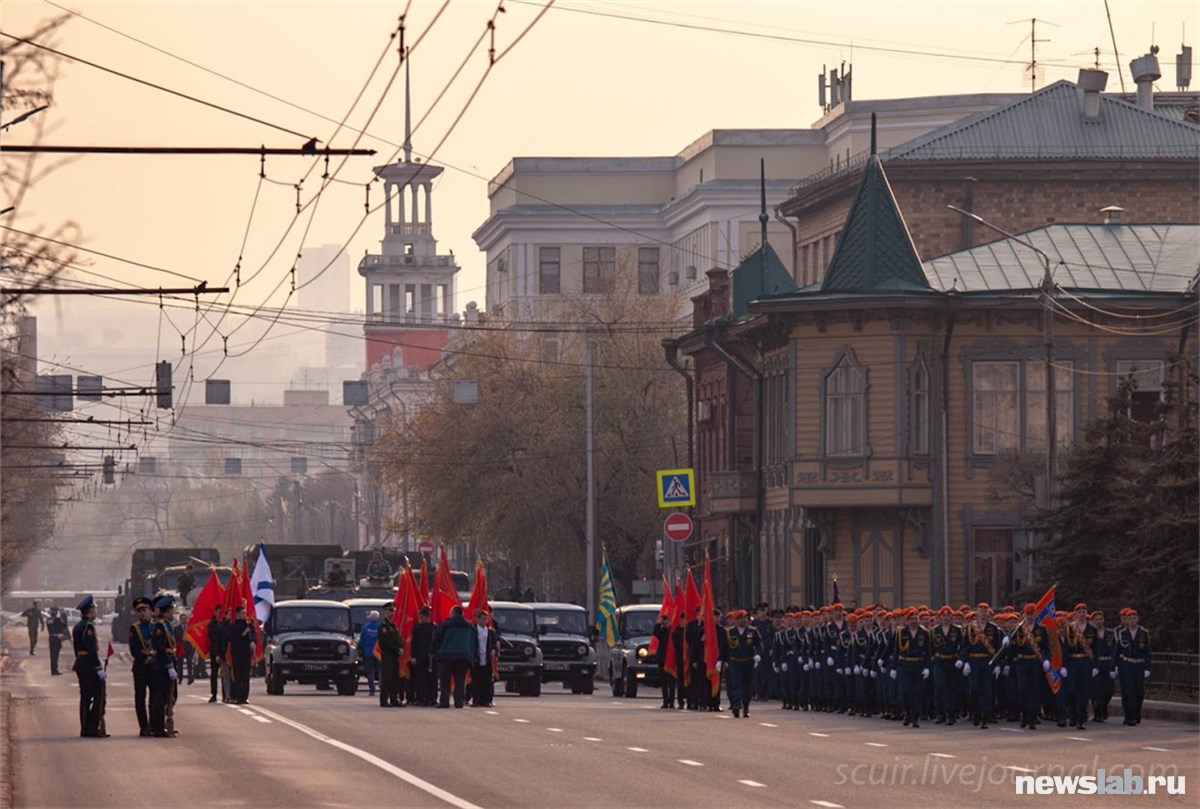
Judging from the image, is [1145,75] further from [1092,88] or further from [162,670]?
[162,670]

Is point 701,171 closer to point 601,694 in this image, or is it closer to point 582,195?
point 582,195

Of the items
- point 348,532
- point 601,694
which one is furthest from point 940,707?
point 348,532

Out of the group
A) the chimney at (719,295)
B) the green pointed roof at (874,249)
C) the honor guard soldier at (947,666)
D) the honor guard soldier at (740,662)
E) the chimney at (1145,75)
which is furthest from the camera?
the chimney at (1145,75)

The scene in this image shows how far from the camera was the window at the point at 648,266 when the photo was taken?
113m

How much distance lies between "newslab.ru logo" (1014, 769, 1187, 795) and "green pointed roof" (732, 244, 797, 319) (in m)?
48.0

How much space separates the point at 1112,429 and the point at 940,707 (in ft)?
35.0

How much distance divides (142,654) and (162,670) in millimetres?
311

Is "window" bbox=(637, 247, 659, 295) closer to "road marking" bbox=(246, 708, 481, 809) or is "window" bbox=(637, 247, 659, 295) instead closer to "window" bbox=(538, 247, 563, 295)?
"window" bbox=(538, 247, 563, 295)

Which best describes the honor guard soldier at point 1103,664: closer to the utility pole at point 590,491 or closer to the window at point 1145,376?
the window at point 1145,376

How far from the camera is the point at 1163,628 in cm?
4100

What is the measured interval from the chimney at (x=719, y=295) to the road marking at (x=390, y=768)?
37471mm

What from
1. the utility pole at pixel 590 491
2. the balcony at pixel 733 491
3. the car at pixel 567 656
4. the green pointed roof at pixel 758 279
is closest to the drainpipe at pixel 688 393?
the green pointed roof at pixel 758 279

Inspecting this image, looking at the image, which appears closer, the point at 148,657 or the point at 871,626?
the point at 148,657

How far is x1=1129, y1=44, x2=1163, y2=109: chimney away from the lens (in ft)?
274
